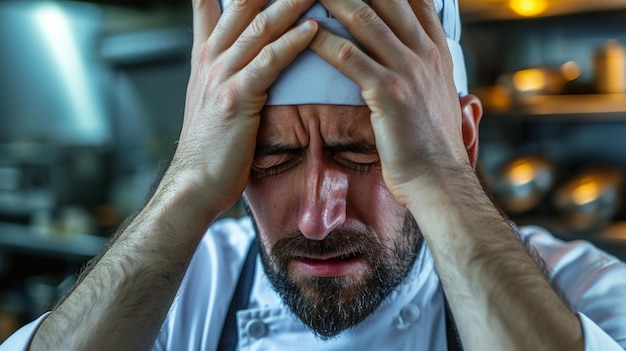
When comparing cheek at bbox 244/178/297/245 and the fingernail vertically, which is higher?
the fingernail

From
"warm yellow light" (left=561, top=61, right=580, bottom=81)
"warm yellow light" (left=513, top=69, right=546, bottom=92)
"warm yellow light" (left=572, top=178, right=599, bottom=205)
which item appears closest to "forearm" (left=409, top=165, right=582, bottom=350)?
"warm yellow light" (left=572, top=178, right=599, bottom=205)

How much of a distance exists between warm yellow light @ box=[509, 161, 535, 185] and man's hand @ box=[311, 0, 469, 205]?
1730mm

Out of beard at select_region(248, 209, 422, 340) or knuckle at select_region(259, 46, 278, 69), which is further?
beard at select_region(248, 209, 422, 340)

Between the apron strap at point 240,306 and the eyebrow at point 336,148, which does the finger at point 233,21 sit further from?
the apron strap at point 240,306

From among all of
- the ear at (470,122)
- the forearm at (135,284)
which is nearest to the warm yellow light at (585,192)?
the ear at (470,122)

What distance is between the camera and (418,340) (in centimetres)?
134

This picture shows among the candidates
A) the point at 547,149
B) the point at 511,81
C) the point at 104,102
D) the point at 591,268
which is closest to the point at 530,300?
the point at 591,268

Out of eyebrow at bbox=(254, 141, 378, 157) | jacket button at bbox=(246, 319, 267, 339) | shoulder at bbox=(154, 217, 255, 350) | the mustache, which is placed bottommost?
jacket button at bbox=(246, 319, 267, 339)

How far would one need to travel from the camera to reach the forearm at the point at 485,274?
0.95 metres

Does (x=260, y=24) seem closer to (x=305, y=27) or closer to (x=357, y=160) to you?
(x=305, y=27)

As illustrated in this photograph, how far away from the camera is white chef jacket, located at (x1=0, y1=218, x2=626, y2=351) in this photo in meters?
1.34

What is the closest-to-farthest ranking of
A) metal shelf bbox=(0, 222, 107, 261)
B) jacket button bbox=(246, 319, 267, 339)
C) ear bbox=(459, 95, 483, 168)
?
ear bbox=(459, 95, 483, 168)
jacket button bbox=(246, 319, 267, 339)
metal shelf bbox=(0, 222, 107, 261)

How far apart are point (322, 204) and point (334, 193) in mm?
26

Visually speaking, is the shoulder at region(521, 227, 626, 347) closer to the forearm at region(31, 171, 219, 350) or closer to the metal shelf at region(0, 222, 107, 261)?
the forearm at region(31, 171, 219, 350)
